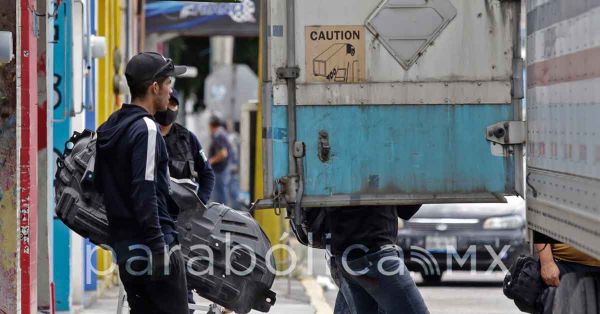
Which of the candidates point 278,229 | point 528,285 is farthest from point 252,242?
point 278,229

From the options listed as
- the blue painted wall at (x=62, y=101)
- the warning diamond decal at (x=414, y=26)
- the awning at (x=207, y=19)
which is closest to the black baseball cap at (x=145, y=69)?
the warning diamond decal at (x=414, y=26)

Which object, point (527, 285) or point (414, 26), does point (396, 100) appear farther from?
point (527, 285)

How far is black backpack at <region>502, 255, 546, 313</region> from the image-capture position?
9.12 metres

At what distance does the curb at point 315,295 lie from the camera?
1443cm

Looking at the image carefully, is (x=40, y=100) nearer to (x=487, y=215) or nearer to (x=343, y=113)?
(x=343, y=113)

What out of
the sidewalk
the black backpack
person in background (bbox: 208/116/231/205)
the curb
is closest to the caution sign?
the black backpack

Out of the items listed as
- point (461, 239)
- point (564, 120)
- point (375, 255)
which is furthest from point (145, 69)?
point (461, 239)

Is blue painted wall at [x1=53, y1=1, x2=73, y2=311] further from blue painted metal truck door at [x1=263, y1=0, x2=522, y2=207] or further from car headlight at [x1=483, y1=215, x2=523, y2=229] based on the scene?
car headlight at [x1=483, y1=215, x2=523, y2=229]

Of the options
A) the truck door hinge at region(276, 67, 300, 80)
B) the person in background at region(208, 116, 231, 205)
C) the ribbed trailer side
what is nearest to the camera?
the ribbed trailer side

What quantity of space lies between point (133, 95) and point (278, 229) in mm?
10591

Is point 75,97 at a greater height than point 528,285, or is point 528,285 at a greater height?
point 75,97

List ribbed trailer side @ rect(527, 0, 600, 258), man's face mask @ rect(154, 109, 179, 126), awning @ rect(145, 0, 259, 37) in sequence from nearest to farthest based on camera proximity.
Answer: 1. ribbed trailer side @ rect(527, 0, 600, 258)
2. man's face mask @ rect(154, 109, 179, 126)
3. awning @ rect(145, 0, 259, 37)

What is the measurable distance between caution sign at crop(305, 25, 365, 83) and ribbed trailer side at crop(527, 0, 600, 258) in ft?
3.64

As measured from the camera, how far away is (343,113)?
8492 millimetres
